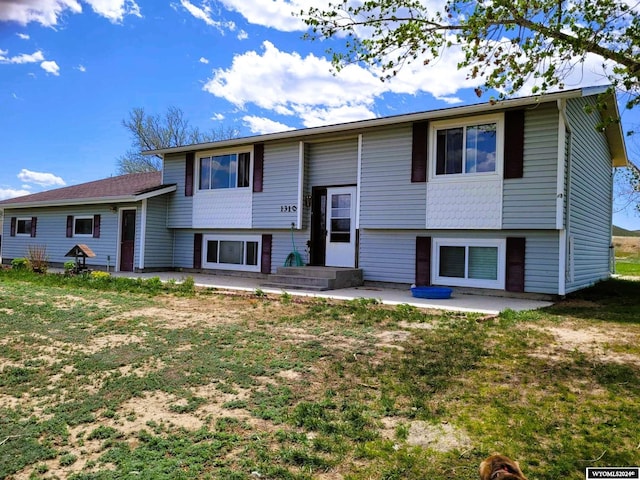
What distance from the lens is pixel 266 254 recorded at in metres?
13.2

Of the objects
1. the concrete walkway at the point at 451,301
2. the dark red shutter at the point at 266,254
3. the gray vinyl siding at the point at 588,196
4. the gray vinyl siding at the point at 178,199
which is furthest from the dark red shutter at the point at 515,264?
the gray vinyl siding at the point at 178,199

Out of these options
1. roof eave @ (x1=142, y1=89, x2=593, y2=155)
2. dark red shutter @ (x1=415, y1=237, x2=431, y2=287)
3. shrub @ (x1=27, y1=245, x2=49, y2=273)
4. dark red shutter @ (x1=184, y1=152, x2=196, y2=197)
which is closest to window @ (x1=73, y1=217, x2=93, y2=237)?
shrub @ (x1=27, y1=245, x2=49, y2=273)

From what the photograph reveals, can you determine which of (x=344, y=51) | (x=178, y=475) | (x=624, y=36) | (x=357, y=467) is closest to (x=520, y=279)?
(x=624, y=36)

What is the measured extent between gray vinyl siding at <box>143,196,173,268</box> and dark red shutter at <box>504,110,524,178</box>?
426 inches

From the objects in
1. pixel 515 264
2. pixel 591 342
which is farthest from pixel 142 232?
pixel 591 342

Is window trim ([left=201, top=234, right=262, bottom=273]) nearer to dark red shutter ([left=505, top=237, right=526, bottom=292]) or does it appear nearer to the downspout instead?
dark red shutter ([left=505, top=237, right=526, bottom=292])

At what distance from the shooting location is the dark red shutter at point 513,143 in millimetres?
9188

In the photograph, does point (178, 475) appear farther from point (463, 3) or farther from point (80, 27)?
point (80, 27)

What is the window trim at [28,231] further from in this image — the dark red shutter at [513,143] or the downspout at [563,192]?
the downspout at [563,192]

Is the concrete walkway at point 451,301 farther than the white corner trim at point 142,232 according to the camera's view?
No

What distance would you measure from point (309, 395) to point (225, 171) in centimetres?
1142

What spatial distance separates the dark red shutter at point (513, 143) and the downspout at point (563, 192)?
699mm

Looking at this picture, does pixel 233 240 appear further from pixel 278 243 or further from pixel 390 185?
pixel 390 185

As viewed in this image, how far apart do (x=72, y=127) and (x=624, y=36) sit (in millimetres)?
22513
